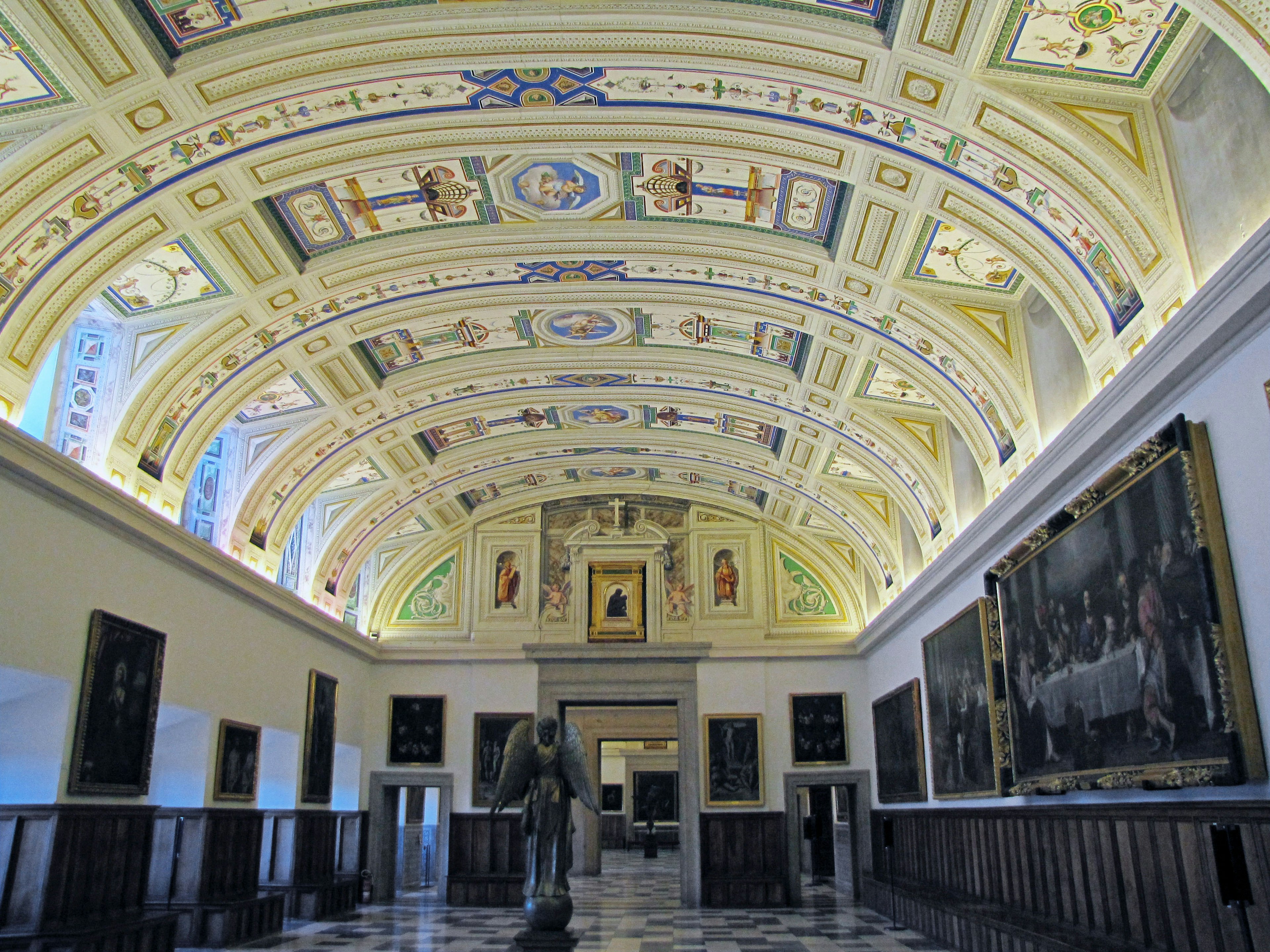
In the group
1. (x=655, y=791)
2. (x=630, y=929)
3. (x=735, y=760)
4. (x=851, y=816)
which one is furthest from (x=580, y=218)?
(x=655, y=791)

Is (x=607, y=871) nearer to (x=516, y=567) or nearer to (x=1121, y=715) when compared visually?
(x=516, y=567)

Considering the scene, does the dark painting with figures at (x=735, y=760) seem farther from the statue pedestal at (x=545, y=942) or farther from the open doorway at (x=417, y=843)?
the statue pedestal at (x=545, y=942)

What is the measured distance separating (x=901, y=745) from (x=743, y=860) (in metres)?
4.61

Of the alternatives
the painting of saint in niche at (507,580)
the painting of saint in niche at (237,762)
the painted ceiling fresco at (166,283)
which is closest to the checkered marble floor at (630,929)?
the painting of saint in niche at (237,762)

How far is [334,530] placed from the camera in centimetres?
2058

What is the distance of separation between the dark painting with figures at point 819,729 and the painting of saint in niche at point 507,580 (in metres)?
6.59

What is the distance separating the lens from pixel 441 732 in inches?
883

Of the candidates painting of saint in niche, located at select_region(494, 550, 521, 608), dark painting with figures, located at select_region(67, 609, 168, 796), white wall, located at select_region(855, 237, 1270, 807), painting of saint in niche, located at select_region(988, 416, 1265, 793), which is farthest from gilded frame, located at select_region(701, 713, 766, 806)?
dark painting with figures, located at select_region(67, 609, 168, 796)

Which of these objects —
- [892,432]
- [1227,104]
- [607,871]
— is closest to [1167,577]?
[1227,104]

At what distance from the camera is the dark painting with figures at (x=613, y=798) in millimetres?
42906

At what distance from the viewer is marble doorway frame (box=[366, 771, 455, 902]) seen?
70.6 ft

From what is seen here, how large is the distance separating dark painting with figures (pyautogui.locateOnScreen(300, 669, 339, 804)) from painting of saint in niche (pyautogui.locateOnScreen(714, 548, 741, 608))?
849 cm

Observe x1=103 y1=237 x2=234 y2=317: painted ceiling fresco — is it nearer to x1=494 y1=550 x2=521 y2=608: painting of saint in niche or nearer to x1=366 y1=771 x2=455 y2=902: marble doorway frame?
x1=494 y1=550 x2=521 y2=608: painting of saint in niche

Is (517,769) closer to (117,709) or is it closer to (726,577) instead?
(117,709)
